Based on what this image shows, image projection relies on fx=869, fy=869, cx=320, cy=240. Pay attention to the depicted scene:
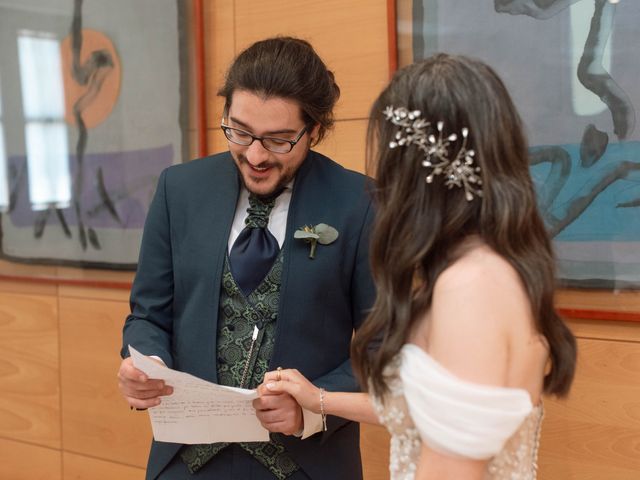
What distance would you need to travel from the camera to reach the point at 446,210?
4.67 ft

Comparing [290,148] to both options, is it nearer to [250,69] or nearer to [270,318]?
[250,69]

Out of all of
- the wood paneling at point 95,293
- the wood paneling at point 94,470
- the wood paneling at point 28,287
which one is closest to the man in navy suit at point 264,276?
the wood paneling at point 95,293

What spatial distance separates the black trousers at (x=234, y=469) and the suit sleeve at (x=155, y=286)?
0.27 meters

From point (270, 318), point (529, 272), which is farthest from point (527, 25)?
point (529, 272)

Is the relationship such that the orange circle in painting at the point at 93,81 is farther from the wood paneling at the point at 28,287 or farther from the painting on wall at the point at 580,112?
the painting on wall at the point at 580,112

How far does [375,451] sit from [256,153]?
139cm

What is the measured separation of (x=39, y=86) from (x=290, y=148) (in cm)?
213

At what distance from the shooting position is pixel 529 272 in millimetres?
1366

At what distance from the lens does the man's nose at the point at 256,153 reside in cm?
210

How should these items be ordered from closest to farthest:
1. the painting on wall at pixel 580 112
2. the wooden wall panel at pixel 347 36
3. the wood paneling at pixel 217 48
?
the painting on wall at pixel 580 112 → the wooden wall panel at pixel 347 36 → the wood paneling at pixel 217 48

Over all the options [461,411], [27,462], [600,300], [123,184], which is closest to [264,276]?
[461,411]

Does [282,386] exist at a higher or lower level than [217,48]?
lower

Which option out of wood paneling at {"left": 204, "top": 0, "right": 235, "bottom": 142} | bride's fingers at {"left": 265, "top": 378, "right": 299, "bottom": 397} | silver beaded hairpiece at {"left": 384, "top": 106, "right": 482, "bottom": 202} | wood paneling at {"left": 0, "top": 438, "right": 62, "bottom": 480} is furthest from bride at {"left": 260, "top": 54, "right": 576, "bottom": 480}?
wood paneling at {"left": 0, "top": 438, "right": 62, "bottom": 480}

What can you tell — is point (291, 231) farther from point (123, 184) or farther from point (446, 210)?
point (123, 184)
